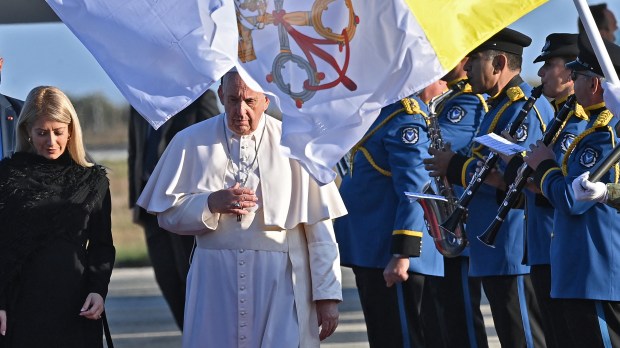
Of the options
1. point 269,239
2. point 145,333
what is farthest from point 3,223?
point 145,333

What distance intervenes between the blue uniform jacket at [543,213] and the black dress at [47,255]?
1966 millimetres

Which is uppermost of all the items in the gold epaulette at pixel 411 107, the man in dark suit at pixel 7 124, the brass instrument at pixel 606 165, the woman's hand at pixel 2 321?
the man in dark suit at pixel 7 124

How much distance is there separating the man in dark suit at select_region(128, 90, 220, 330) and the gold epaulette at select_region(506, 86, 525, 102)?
98.9 inches

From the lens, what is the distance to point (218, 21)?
5645 mm

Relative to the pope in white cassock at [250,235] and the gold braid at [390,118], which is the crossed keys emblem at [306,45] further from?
the gold braid at [390,118]

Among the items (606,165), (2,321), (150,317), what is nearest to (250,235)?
(2,321)

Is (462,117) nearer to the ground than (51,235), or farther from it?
farther from it

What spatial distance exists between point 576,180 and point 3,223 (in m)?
2.36

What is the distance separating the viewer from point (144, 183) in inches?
383

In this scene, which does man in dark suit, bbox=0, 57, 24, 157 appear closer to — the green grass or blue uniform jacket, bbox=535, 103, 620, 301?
blue uniform jacket, bbox=535, 103, 620, 301

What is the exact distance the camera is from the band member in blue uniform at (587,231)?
6.10 meters

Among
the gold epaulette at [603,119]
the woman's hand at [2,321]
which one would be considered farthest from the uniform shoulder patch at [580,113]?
the woman's hand at [2,321]

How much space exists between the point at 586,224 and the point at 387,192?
181 cm

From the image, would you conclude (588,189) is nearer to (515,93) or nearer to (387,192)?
(515,93)
